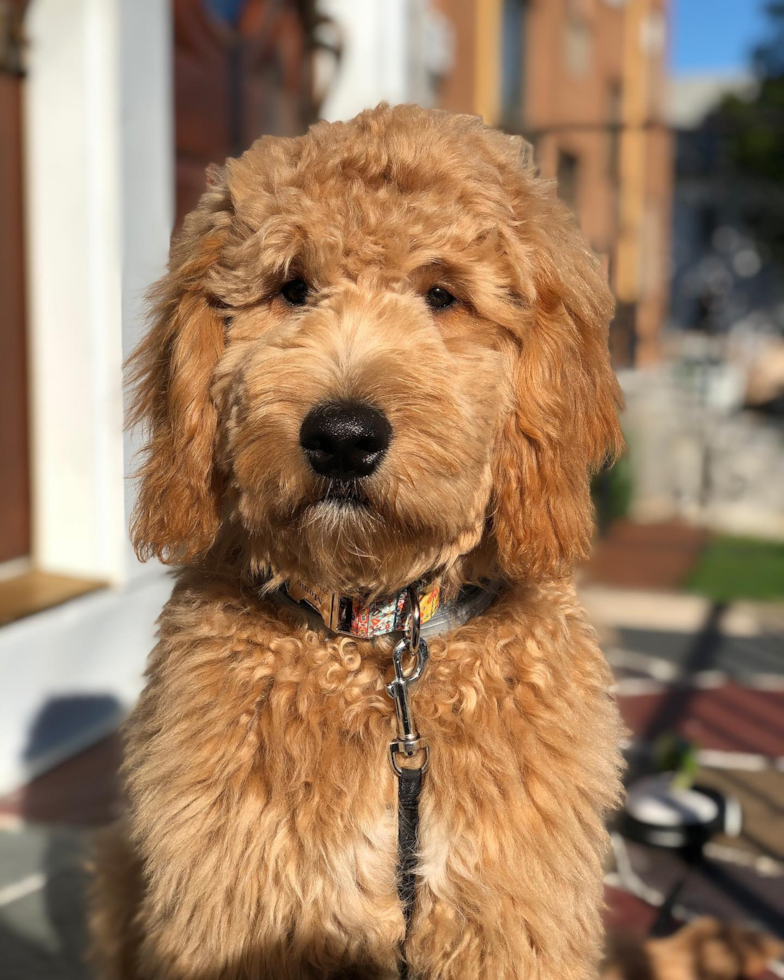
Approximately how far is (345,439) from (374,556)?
26cm

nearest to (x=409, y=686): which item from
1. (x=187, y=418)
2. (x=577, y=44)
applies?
(x=187, y=418)

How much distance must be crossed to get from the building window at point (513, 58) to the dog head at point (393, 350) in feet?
28.2

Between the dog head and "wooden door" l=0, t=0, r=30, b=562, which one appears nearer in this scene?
the dog head

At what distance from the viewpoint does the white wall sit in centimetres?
372

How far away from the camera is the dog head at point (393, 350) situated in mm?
1706

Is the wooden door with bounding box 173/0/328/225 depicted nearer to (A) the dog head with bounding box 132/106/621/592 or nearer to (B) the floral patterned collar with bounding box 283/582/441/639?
(A) the dog head with bounding box 132/106/621/592

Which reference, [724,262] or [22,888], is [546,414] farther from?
[724,262]

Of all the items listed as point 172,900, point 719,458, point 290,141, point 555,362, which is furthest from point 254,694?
point 719,458

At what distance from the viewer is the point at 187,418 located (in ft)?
6.16

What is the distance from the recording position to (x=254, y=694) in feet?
6.05

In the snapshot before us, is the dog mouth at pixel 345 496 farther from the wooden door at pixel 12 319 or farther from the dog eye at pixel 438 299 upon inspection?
the wooden door at pixel 12 319

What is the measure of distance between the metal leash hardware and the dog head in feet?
0.33

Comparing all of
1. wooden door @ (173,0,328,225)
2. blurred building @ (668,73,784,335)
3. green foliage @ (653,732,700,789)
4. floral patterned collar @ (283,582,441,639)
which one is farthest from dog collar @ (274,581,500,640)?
blurred building @ (668,73,784,335)

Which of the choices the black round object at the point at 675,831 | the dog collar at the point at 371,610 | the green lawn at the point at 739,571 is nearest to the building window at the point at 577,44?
the green lawn at the point at 739,571
